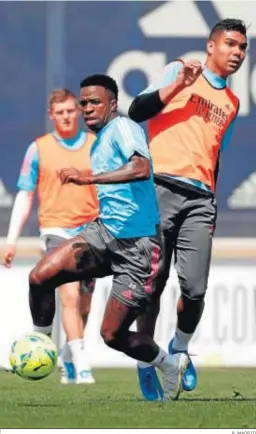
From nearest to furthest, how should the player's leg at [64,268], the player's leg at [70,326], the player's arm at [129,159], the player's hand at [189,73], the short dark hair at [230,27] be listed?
the player's arm at [129,159]
the player's leg at [64,268]
the player's hand at [189,73]
the short dark hair at [230,27]
the player's leg at [70,326]

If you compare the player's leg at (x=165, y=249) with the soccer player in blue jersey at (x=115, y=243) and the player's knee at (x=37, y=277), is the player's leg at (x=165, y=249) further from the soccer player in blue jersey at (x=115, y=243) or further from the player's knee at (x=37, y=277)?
the player's knee at (x=37, y=277)

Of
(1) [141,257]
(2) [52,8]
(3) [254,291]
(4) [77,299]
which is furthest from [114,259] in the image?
(2) [52,8]

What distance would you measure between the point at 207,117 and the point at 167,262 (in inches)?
38.3

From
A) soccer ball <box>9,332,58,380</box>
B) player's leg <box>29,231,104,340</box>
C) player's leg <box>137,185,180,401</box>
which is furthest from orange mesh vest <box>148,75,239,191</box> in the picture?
soccer ball <box>9,332,58,380</box>

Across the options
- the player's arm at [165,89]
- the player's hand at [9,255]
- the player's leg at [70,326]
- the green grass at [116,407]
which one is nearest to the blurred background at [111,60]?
the player's leg at [70,326]

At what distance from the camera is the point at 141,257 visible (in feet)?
31.4

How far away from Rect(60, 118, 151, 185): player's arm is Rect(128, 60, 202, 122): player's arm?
0.51m

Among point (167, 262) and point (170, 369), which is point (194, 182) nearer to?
point (167, 262)

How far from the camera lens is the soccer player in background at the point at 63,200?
13.0 metres

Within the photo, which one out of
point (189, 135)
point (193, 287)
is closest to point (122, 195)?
point (189, 135)

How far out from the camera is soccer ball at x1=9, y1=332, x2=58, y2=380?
9.54 m

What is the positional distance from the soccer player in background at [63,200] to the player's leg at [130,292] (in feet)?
10.0

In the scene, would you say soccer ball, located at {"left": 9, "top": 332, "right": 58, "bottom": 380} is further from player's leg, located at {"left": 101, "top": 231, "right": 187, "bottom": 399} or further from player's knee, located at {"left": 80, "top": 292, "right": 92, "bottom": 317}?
player's knee, located at {"left": 80, "top": 292, "right": 92, "bottom": 317}

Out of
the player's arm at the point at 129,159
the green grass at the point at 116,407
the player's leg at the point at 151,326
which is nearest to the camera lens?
the green grass at the point at 116,407
